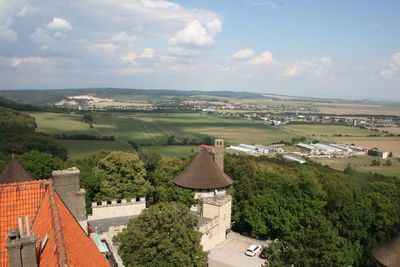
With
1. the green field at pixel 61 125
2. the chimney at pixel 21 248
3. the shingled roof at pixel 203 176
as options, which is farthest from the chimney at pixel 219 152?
the green field at pixel 61 125

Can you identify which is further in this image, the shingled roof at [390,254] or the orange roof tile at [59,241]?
the shingled roof at [390,254]

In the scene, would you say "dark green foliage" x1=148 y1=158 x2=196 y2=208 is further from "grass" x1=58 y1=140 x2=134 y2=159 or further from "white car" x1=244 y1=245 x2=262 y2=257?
"grass" x1=58 y1=140 x2=134 y2=159

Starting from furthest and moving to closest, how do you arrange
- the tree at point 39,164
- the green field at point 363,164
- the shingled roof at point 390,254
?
the green field at point 363,164 < the tree at point 39,164 < the shingled roof at point 390,254

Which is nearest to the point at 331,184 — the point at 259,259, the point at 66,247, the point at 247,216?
the point at 247,216

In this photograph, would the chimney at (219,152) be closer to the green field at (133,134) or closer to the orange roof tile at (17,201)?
the orange roof tile at (17,201)

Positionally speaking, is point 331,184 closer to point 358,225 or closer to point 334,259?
point 358,225

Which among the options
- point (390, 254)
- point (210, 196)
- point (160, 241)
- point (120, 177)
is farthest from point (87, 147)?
point (390, 254)

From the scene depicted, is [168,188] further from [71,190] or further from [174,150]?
[174,150]
